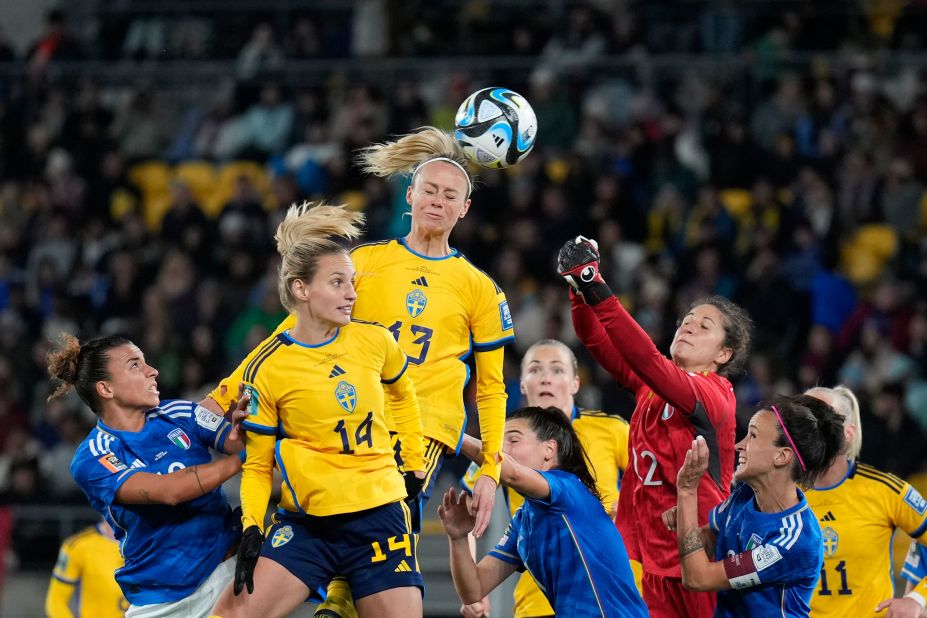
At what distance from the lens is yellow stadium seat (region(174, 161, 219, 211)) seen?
14.8 m

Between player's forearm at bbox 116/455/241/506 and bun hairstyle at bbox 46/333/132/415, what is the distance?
465 millimetres

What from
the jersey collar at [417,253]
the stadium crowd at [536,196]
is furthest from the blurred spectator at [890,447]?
the jersey collar at [417,253]

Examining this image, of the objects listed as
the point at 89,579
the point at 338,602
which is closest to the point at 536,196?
the point at 89,579

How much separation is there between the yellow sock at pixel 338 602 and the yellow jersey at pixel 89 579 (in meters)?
3.45

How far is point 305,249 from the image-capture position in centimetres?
552

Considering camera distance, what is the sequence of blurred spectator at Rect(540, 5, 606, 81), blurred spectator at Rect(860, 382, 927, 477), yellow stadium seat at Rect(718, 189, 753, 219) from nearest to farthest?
blurred spectator at Rect(860, 382, 927, 477) → yellow stadium seat at Rect(718, 189, 753, 219) → blurred spectator at Rect(540, 5, 606, 81)

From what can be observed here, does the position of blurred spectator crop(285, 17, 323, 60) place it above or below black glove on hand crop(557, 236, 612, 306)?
above

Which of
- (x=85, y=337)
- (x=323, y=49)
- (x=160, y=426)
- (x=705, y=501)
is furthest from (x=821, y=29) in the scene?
(x=160, y=426)

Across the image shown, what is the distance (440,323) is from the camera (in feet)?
19.8

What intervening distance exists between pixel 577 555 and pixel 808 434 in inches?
40.9

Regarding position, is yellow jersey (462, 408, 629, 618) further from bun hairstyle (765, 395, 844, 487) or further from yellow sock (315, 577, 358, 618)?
bun hairstyle (765, 395, 844, 487)

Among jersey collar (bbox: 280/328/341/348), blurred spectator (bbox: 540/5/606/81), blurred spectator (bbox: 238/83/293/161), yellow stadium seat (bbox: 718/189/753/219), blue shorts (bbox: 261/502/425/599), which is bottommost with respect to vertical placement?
blue shorts (bbox: 261/502/425/599)

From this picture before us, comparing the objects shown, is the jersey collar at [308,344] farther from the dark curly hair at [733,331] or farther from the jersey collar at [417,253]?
the dark curly hair at [733,331]

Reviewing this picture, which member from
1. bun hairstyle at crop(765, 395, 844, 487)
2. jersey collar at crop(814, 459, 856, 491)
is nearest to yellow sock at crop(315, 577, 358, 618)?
bun hairstyle at crop(765, 395, 844, 487)
